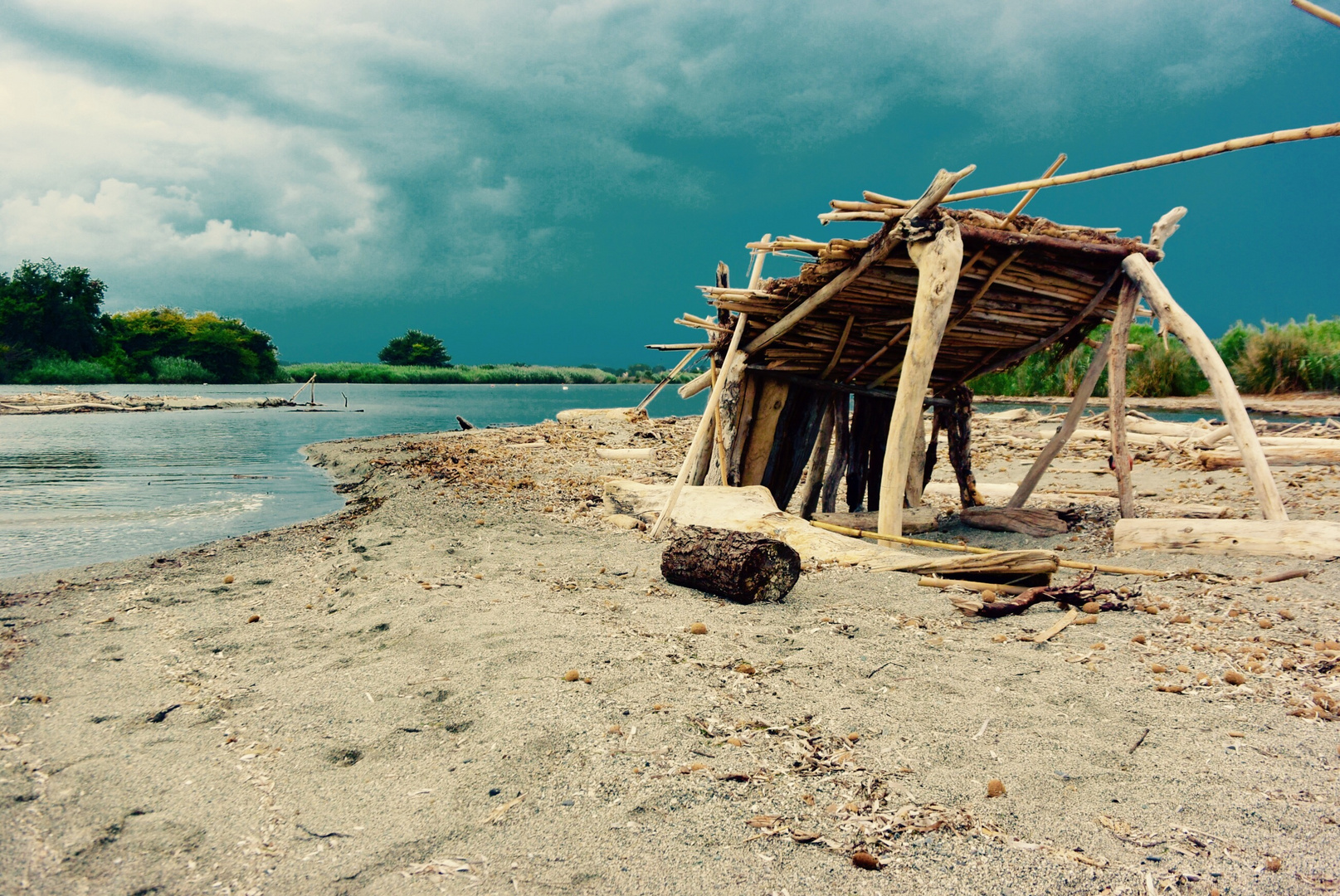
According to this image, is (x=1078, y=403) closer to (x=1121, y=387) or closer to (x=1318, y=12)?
(x=1121, y=387)

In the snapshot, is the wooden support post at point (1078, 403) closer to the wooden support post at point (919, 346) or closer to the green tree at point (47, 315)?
the wooden support post at point (919, 346)

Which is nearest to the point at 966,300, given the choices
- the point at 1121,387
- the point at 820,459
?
the point at 1121,387

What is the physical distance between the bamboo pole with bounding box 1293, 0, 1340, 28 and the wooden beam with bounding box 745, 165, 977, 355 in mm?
2097

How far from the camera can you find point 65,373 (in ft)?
198

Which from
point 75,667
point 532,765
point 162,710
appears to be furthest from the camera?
point 75,667

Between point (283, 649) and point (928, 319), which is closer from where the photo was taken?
point (283, 649)

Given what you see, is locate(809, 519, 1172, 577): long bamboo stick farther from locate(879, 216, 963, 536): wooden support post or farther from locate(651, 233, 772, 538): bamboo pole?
locate(651, 233, 772, 538): bamboo pole

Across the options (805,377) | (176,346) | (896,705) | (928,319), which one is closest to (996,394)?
(805,377)

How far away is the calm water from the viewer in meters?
9.34

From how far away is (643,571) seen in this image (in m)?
6.36

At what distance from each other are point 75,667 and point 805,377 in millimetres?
7255

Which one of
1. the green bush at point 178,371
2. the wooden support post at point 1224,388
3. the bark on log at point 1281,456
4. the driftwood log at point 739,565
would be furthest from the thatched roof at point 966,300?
the green bush at point 178,371

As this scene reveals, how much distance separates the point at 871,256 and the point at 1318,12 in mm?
3203

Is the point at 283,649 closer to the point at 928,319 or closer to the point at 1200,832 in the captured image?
the point at 1200,832
